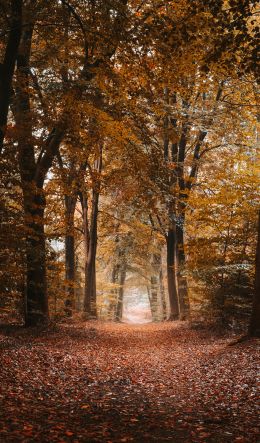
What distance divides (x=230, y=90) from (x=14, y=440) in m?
18.3

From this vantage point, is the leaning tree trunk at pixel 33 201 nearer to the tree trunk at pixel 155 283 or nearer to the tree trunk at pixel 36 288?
the tree trunk at pixel 36 288

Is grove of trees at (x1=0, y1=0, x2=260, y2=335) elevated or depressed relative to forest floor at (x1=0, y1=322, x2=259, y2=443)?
elevated

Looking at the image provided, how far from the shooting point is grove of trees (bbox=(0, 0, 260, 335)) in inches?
333

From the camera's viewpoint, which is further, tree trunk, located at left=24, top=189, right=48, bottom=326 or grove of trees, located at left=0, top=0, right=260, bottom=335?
tree trunk, located at left=24, top=189, right=48, bottom=326

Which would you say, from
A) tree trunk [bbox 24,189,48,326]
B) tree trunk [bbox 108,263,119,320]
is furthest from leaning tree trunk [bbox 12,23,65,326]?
tree trunk [bbox 108,263,119,320]

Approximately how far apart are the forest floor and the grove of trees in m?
1.97

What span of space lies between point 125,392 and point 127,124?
822 centimetres

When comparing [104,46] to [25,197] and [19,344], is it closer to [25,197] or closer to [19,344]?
[25,197]

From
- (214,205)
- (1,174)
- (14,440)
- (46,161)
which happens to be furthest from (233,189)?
(14,440)

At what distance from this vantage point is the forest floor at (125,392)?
4.74m

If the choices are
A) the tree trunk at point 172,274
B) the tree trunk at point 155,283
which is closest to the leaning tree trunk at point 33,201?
the tree trunk at point 172,274

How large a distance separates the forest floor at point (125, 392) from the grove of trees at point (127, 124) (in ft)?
6.45

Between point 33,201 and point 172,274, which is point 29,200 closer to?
point 33,201

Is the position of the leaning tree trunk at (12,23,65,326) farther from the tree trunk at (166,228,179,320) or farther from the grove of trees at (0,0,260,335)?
the tree trunk at (166,228,179,320)
